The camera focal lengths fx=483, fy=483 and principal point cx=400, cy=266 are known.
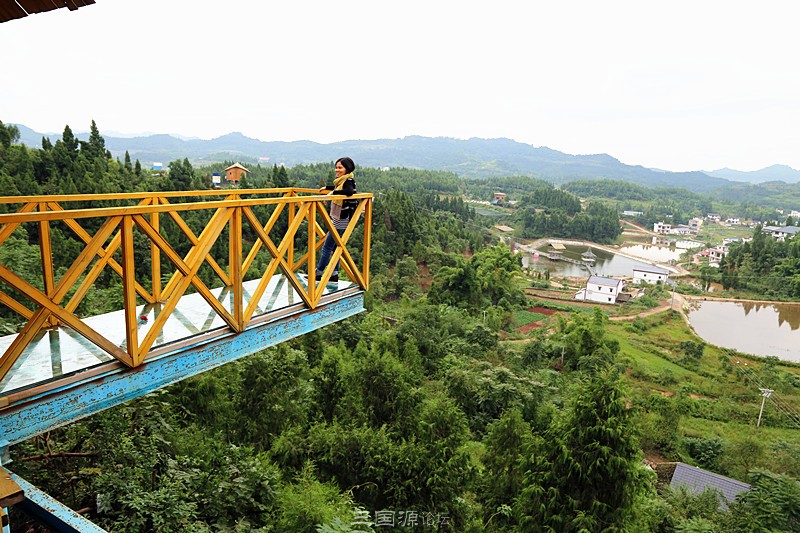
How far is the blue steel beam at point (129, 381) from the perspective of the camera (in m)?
2.76

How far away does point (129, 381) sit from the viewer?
324 cm

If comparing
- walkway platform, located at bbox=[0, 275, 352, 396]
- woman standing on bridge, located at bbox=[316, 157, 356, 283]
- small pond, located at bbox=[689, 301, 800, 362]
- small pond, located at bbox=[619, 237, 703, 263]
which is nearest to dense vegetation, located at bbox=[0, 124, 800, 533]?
walkway platform, located at bbox=[0, 275, 352, 396]

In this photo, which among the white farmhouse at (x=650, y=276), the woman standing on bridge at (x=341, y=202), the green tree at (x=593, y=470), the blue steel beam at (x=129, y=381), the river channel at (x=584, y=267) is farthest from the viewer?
the river channel at (x=584, y=267)

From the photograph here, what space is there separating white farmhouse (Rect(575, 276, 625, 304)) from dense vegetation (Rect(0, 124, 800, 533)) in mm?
19386

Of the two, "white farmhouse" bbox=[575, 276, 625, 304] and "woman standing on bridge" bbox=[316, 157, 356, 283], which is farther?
"white farmhouse" bbox=[575, 276, 625, 304]

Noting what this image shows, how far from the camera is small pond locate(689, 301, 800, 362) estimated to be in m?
39.5

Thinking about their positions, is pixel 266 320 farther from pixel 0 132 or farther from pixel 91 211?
pixel 0 132

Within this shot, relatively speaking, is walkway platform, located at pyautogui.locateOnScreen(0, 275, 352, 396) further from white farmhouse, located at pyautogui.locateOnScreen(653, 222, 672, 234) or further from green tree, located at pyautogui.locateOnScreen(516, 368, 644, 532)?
white farmhouse, located at pyautogui.locateOnScreen(653, 222, 672, 234)

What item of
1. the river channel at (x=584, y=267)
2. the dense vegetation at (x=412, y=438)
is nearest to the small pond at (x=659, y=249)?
the river channel at (x=584, y=267)

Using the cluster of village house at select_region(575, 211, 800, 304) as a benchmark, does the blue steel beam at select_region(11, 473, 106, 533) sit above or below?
above

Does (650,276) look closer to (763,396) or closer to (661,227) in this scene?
(763,396)

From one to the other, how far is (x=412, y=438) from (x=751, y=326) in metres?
48.0

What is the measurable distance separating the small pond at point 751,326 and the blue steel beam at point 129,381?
44.2 meters

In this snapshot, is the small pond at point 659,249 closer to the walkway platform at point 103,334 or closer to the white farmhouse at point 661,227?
the white farmhouse at point 661,227
